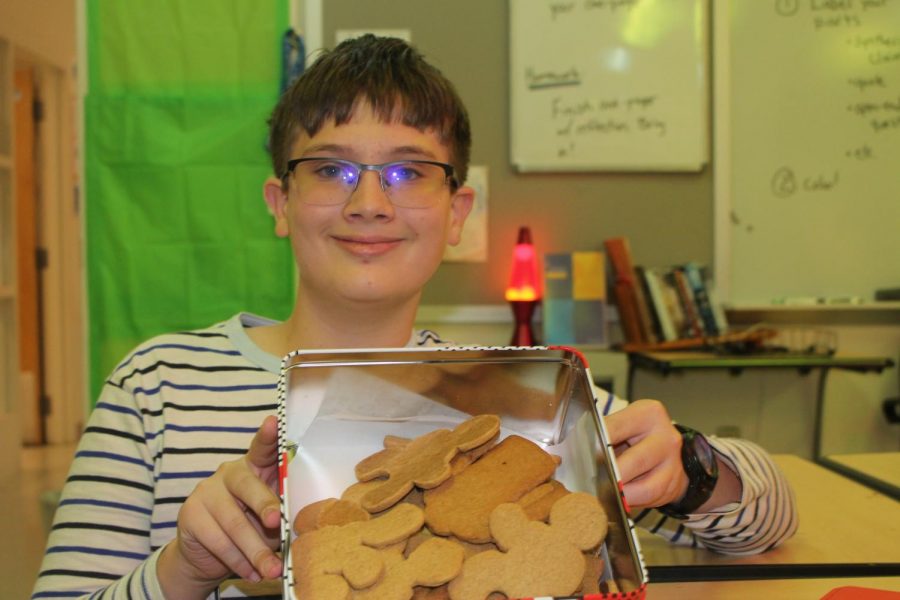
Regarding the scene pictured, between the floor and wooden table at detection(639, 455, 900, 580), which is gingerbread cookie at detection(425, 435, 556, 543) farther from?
the floor

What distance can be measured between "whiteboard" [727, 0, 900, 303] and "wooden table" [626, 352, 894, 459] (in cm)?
38

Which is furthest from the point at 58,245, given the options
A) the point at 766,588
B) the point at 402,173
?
the point at 766,588

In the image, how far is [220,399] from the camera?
34.1 inches

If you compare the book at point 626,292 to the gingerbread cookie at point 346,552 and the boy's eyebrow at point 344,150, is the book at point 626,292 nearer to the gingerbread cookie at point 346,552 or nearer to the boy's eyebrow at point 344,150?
the boy's eyebrow at point 344,150

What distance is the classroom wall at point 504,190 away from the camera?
2.27 metres

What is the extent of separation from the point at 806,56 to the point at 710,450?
2.04 m

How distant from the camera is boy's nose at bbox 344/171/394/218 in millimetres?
777

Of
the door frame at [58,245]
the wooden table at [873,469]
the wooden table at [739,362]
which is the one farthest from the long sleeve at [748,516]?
the door frame at [58,245]

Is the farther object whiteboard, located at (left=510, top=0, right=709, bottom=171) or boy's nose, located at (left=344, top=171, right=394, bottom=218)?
whiteboard, located at (left=510, top=0, right=709, bottom=171)

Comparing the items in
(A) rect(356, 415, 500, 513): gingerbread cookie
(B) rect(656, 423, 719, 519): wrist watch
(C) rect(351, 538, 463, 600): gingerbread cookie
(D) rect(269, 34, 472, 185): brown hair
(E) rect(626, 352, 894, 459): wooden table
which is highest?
(D) rect(269, 34, 472, 185): brown hair

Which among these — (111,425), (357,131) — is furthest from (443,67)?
(111,425)

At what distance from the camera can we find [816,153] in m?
2.32

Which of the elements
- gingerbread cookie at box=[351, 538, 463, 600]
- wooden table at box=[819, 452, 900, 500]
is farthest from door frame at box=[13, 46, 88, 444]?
gingerbread cookie at box=[351, 538, 463, 600]

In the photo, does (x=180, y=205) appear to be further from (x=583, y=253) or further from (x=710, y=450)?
(x=710, y=450)
